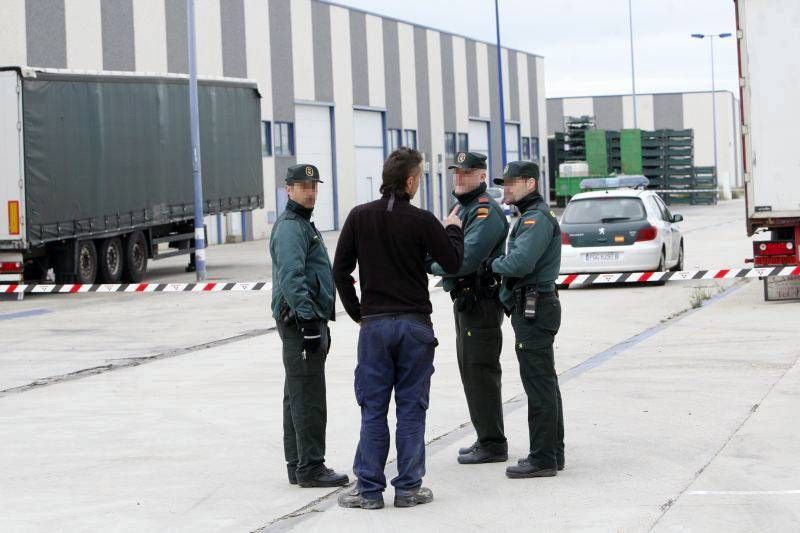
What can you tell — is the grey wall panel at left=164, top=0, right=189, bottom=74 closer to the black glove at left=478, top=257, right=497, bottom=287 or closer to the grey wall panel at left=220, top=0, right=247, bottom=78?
the grey wall panel at left=220, top=0, right=247, bottom=78

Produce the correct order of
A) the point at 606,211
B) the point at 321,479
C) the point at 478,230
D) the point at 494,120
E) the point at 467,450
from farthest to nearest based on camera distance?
1. the point at 494,120
2. the point at 606,211
3. the point at 467,450
4. the point at 478,230
5. the point at 321,479

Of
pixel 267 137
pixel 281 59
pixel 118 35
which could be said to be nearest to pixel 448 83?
pixel 281 59

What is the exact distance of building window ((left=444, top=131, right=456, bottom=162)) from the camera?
6431cm

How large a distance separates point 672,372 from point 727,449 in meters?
3.54

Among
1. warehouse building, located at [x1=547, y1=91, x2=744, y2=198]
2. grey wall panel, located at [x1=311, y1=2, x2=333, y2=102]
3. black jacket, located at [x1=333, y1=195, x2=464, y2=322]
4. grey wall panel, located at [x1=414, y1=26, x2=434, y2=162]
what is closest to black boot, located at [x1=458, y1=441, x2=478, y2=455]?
black jacket, located at [x1=333, y1=195, x2=464, y2=322]

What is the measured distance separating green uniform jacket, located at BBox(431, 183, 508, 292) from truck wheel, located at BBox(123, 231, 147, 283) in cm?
1922

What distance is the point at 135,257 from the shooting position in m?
27.1

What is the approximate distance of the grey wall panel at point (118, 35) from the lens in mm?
39906

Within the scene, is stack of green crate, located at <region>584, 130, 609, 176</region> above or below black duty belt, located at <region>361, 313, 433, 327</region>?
above

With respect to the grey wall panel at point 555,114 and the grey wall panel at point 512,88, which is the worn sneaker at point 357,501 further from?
the grey wall panel at point 555,114

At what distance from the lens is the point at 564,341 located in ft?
Result: 48.6

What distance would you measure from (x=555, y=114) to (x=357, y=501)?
10812cm

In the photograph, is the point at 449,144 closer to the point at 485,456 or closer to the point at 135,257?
the point at 135,257

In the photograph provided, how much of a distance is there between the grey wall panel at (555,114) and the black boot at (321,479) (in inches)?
4135
